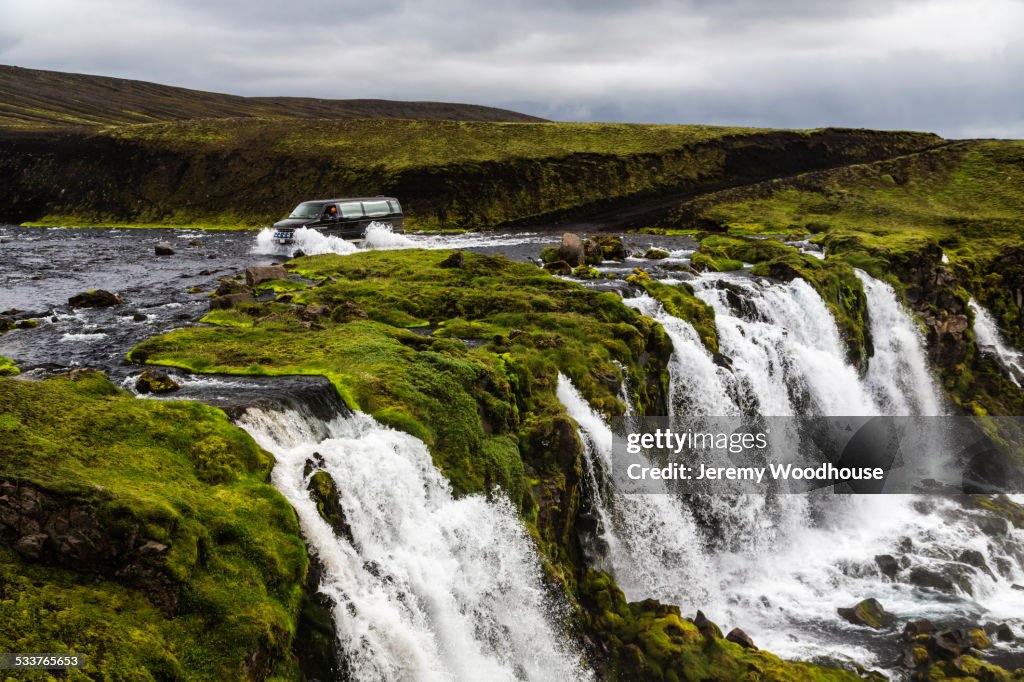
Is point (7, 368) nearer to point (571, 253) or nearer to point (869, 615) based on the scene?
point (869, 615)

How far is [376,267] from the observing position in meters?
35.9

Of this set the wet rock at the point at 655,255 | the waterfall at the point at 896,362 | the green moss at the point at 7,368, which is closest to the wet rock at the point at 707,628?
the green moss at the point at 7,368

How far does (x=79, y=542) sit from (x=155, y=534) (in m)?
0.89

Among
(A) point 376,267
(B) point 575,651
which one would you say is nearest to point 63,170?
(A) point 376,267

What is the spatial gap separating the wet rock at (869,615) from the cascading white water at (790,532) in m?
0.39

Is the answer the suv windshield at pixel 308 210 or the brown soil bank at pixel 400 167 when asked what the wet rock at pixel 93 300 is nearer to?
the suv windshield at pixel 308 210

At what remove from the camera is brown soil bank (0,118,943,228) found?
76000mm

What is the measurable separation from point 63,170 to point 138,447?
78.9 m

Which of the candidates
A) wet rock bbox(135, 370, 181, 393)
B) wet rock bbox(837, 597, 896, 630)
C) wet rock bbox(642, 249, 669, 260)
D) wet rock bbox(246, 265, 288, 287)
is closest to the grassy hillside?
wet rock bbox(246, 265, 288, 287)

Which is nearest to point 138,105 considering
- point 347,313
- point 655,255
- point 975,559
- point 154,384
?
point 655,255

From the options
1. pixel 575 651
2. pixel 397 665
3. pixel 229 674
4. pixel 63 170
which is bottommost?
pixel 575 651

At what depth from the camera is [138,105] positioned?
144m

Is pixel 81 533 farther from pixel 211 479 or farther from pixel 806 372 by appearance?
pixel 806 372

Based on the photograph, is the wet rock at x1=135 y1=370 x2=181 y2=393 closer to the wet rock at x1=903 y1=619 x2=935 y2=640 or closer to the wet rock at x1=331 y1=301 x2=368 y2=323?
the wet rock at x1=331 y1=301 x2=368 y2=323
